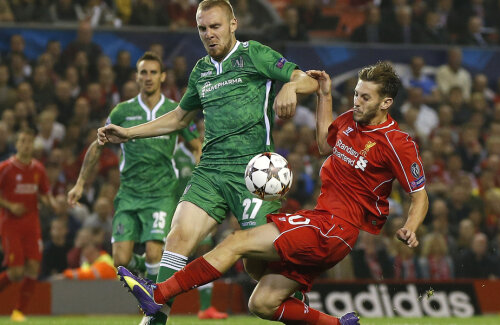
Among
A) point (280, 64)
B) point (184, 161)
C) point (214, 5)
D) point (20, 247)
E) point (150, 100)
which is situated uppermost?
point (214, 5)

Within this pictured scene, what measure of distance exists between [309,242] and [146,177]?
11.4 feet

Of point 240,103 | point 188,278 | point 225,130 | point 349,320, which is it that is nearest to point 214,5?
point 240,103

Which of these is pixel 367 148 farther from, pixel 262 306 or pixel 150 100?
pixel 150 100

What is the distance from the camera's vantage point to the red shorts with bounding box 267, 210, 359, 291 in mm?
6125

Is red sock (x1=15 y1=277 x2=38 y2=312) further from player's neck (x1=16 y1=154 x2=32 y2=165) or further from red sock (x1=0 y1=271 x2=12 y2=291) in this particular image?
player's neck (x1=16 y1=154 x2=32 y2=165)

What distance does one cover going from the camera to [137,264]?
9.52 metres

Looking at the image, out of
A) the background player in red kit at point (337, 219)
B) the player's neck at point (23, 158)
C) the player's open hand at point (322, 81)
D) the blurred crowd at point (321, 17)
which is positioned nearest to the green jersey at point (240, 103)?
the player's open hand at point (322, 81)

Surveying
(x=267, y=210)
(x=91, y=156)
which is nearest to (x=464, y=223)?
(x=91, y=156)

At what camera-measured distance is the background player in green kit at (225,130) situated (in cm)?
656

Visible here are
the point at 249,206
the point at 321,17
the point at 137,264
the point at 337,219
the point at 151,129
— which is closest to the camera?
the point at 337,219

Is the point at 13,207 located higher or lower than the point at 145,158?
lower

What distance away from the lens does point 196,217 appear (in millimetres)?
6547

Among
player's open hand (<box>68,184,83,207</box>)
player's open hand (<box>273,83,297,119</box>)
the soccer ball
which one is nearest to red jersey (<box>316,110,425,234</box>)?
the soccer ball

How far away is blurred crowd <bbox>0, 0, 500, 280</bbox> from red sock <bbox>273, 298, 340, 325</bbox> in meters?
5.53
